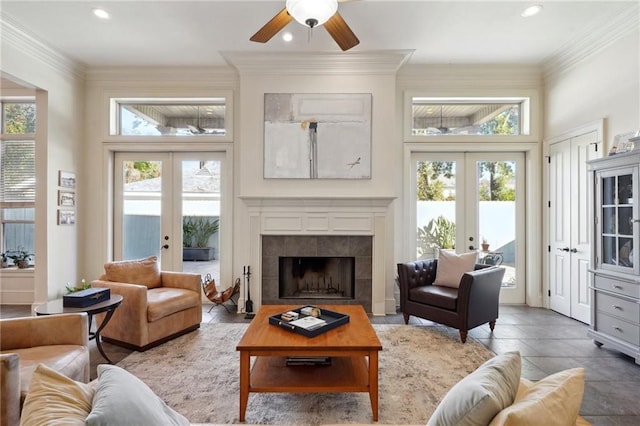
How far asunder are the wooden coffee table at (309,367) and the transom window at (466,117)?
343 centimetres

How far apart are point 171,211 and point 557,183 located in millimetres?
5393

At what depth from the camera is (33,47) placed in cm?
381

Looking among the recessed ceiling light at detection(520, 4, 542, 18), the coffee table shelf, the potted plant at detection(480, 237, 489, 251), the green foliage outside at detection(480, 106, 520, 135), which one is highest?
the recessed ceiling light at detection(520, 4, 542, 18)

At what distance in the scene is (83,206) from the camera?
4.62 metres

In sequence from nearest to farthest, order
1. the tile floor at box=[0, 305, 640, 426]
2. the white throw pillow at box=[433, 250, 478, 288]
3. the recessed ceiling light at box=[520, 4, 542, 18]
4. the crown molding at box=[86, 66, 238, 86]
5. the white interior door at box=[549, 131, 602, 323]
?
the tile floor at box=[0, 305, 640, 426] → the recessed ceiling light at box=[520, 4, 542, 18] → the white throw pillow at box=[433, 250, 478, 288] → the white interior door at box=[549, 131, 602, 323] → the crown molding at box=[86, 66, 238, 86]

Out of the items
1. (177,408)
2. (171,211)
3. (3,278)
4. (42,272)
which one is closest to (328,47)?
(171,211)

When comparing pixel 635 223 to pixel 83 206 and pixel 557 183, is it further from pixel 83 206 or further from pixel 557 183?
pixel 83 206

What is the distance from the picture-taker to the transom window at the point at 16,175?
4.74m

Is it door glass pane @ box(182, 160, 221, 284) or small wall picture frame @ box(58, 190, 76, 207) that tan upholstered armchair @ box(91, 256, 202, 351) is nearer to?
door glass pane @ box(182, 160, 221, 284)

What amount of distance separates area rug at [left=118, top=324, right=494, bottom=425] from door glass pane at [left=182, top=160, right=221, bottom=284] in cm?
142

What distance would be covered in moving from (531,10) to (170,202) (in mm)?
4989

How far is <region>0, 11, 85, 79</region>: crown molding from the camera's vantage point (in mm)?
3469

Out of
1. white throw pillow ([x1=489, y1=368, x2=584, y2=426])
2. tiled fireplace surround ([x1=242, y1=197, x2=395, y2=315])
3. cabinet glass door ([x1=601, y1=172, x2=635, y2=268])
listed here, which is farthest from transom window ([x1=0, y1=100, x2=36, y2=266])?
cabinet glass door ([x1=601, y1=172, x2=635, y2=268])

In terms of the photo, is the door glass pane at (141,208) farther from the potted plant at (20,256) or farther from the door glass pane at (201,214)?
the potted plant at (20,256)
